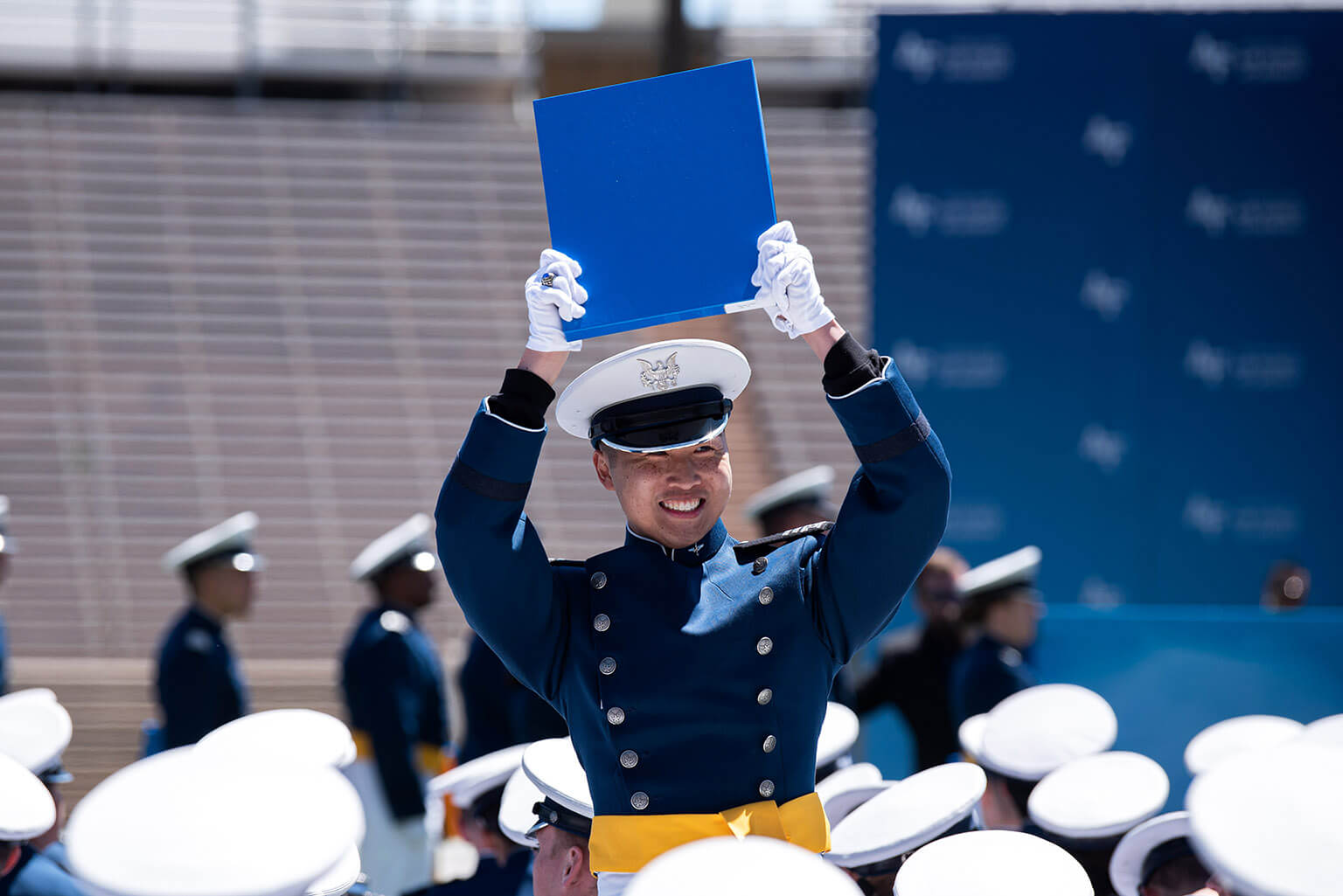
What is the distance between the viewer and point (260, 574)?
11398 millimetres

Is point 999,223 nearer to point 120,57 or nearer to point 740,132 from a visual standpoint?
point 740,132

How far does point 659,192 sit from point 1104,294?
5.08 meters

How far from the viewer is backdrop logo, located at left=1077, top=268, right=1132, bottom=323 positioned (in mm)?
6867

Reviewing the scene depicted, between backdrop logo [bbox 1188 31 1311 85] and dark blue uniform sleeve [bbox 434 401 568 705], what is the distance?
5.72m

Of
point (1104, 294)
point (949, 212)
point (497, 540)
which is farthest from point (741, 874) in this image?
point (1104, 294)

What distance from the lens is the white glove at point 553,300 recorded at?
2.23m

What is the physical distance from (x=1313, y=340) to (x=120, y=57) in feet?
41.2

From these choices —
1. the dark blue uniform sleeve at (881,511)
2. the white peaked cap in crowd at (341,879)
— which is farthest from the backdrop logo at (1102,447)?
the white peaked cap in crowd at (341,879)

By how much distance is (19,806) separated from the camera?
2.29 metres

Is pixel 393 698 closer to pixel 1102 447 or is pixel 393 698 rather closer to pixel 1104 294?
→ pixel 1102 447

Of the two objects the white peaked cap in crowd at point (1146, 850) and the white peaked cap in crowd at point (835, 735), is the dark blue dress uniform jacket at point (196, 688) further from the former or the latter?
the white peaked cap in crowd at point (1146, 850)

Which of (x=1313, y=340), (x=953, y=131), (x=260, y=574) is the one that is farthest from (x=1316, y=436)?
(x=260, y=574)

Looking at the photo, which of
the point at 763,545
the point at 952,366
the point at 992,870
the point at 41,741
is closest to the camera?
the point at 992,870

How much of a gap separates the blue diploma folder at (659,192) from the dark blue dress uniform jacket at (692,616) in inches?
11.0
